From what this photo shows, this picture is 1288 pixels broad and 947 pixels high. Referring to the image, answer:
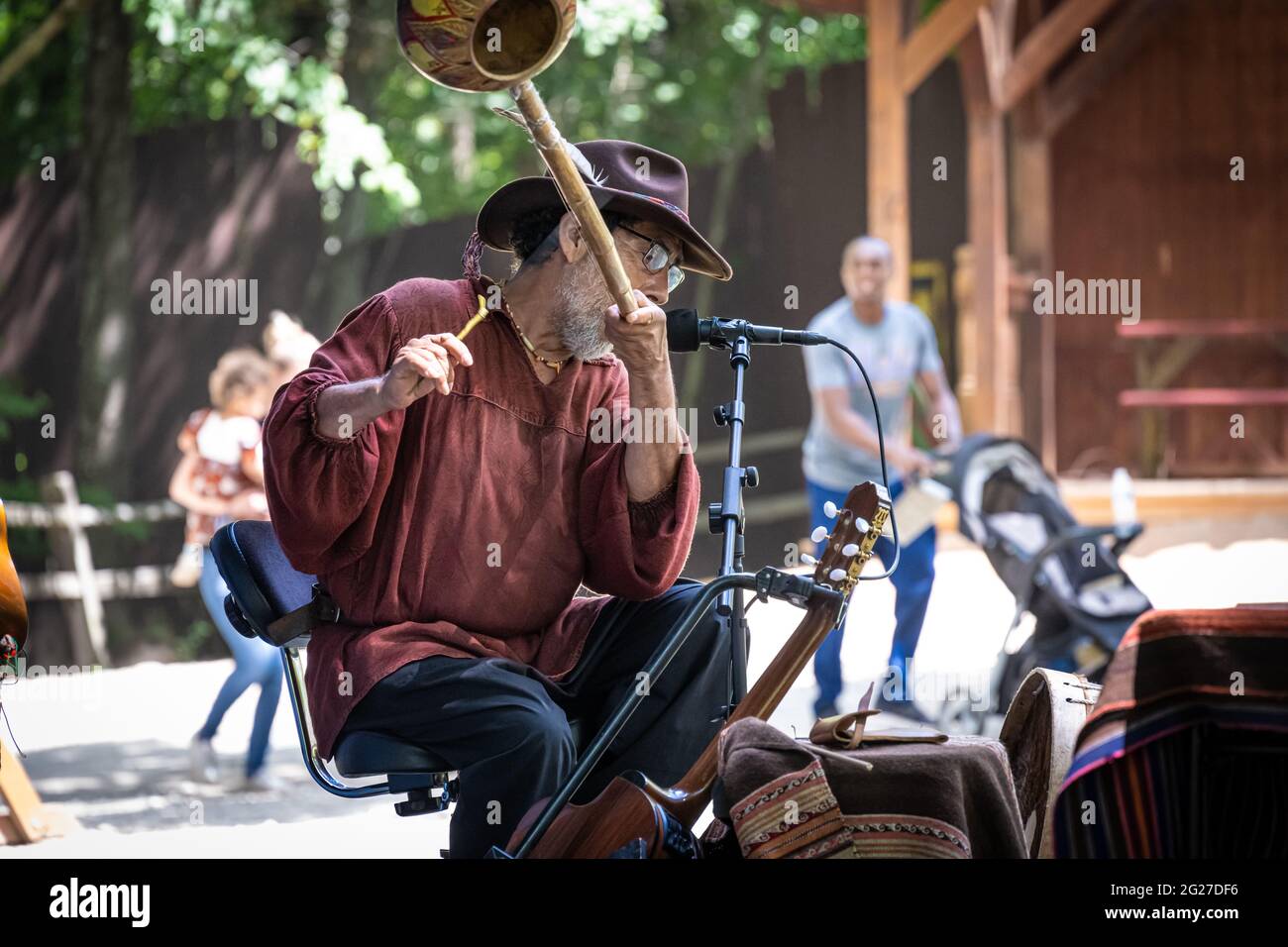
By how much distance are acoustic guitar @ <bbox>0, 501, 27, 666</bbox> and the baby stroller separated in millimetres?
3182

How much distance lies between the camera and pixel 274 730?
616 cm

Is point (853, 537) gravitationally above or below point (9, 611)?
above

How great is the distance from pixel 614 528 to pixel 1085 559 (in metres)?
2.87

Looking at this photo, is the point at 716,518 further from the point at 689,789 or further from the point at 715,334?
Result: the point at 689,789

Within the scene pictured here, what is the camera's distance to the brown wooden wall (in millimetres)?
9125

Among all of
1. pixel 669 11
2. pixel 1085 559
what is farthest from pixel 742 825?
→ pixel 669 11

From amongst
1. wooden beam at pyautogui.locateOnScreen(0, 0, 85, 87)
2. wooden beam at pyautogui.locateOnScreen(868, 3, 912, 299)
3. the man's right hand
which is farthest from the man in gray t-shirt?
wooden beam at pyautogui.locateOnScreen(0, 0, 85, 87)

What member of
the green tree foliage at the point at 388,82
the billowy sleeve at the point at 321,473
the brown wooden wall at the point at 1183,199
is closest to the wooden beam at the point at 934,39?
the green tree foliage at the point at 388,82

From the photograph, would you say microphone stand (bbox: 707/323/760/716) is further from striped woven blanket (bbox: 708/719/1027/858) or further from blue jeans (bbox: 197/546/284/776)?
blue jeans (bbox: 197/546/284/776)

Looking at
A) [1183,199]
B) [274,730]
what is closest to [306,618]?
[274,730]

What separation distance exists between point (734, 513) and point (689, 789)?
1.43 feet

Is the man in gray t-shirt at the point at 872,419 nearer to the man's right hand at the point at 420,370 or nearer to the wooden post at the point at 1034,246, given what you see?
the wooden post at the point at 1034,246
